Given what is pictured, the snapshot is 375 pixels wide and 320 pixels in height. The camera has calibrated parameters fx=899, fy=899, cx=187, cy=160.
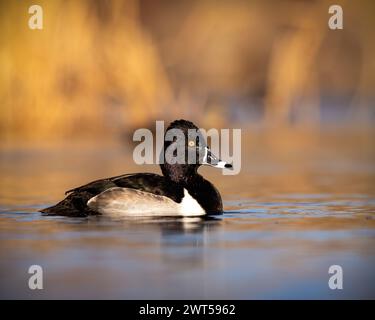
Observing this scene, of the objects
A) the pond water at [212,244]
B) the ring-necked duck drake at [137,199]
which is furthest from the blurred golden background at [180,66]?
the ring-necked duck drake at [137,199]

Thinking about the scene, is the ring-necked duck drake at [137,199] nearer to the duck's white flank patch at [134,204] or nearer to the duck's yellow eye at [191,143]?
the duck's white flank patch at [134,204]

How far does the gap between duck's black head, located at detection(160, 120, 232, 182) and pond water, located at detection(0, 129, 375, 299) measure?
590 mm

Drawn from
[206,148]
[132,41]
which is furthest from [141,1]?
[206,148]

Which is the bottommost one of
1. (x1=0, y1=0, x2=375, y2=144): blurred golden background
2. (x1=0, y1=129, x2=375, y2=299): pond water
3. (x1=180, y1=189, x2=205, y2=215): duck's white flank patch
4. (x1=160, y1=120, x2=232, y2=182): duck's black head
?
(x1=0, y1=129, x2=375, y2=299): pond water

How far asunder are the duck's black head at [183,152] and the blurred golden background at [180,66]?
16.5ft

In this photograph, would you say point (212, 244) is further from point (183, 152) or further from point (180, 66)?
point (180, 66)

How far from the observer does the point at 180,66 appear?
1670 centimetres

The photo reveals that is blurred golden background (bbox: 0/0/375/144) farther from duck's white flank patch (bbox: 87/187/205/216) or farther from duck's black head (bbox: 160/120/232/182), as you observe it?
duck's white flank patch (bbox: 87/187/205/216)

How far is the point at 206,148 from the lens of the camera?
9.81 metres

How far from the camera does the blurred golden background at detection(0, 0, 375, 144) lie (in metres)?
14.5

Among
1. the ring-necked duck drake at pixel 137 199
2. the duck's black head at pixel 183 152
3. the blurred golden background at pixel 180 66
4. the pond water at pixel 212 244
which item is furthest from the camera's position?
the blurred golden background at pixel 180 66

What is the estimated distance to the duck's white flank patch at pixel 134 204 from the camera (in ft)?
30.3

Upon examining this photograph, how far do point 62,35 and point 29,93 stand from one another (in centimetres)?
132

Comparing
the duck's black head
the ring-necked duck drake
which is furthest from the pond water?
the duck's black head
